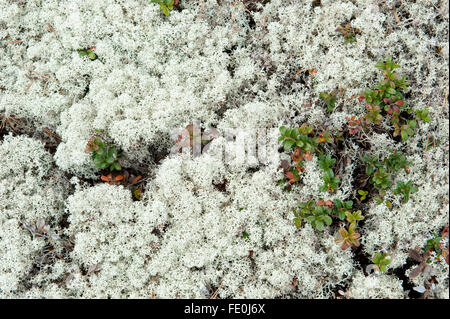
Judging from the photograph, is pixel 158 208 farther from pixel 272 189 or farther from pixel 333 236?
pixel 333 236

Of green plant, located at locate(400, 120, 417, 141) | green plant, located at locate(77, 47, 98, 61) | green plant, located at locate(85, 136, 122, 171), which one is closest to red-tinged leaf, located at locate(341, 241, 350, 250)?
green plant, located at locate(400, 120, 417, 141)

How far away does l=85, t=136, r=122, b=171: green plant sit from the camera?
300 cm

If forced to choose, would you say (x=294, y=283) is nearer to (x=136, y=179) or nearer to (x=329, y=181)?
(x=329, y=181)

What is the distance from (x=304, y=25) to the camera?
10.7ft

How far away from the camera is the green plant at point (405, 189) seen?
2.74 metres

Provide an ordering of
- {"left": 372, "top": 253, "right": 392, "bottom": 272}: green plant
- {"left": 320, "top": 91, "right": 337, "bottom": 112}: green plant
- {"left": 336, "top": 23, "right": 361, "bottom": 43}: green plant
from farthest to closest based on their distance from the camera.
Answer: {"left": 336, "top": 23, "right": 361, "bottom": 43}: green plant, {"left": 320, "top": 91, "right": 337, "bottom": 112}: green plant, {"left": 372, "top": 253, "right": 392, "bottom": 272}: green plant

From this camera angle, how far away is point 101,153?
300cm

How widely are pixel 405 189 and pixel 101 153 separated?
7.91ft

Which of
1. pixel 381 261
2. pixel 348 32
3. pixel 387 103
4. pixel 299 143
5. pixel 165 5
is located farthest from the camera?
pixel 165 5

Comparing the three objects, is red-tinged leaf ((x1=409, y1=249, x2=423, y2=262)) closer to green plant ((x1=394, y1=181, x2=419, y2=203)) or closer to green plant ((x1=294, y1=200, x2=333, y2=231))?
green plant ((x1=394, y1=181, x2=419, y2=203))

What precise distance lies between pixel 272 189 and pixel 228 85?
1008 mm

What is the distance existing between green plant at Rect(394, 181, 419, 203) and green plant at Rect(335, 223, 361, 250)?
0.44 m

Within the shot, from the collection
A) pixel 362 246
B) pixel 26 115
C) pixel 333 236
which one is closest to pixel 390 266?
pixel 362 246

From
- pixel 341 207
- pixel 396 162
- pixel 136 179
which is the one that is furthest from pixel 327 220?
pixel 136 179
